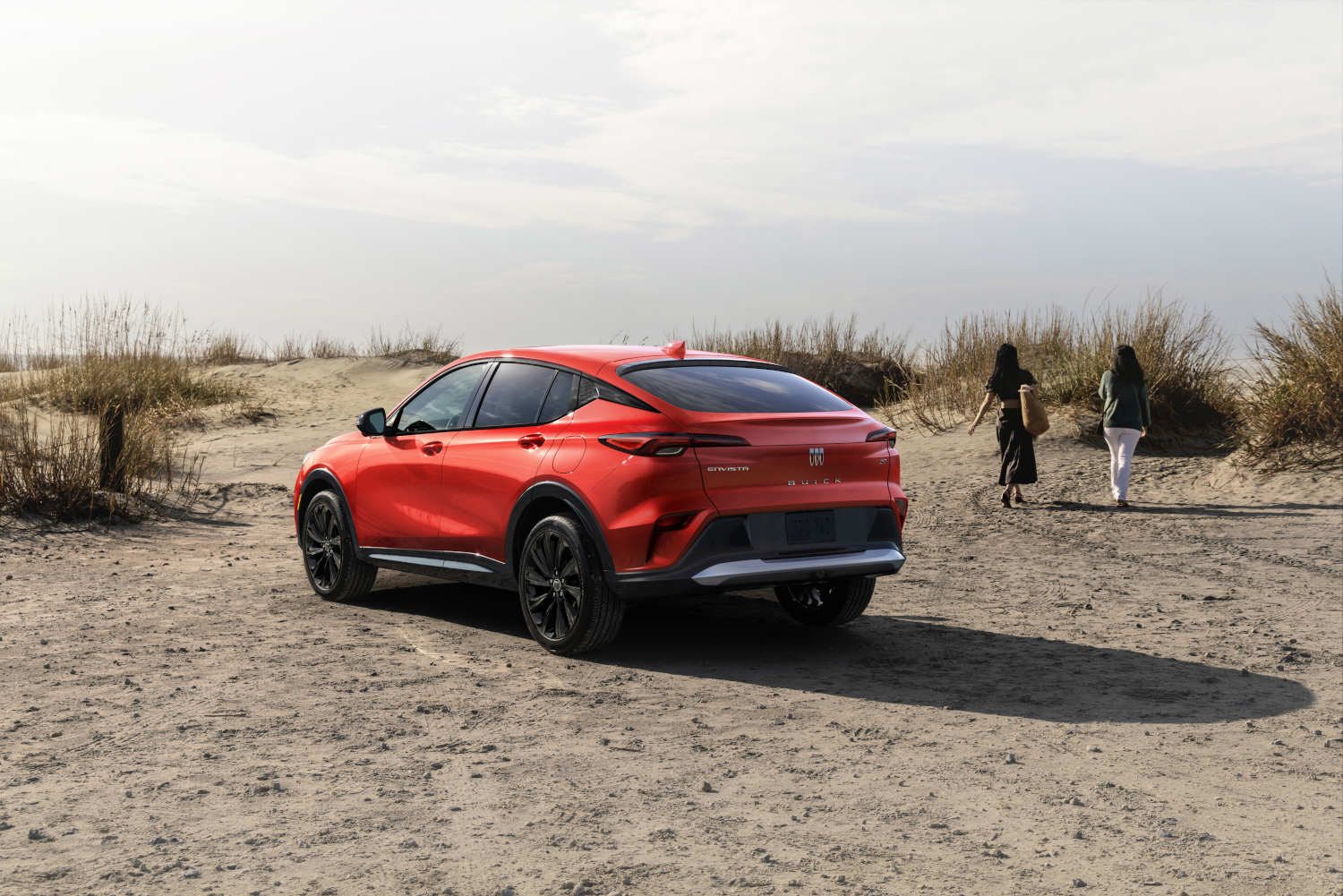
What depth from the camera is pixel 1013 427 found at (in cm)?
1539

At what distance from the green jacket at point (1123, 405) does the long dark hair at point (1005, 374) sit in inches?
40.9

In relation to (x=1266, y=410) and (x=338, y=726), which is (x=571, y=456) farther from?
(x=1266, y=410)

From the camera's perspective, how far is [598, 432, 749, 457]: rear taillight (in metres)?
6.50

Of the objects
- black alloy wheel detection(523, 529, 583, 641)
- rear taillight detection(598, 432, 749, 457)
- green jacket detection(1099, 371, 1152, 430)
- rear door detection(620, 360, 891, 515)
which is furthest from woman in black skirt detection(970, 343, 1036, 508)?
rear taillight detection(598, 432, 749, 457)

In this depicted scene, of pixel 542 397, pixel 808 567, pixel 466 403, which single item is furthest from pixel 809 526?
pixel 466 403

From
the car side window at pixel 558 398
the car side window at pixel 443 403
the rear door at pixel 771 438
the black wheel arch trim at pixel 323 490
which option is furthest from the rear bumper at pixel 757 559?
the black wheel arch trim at pixel 323 490

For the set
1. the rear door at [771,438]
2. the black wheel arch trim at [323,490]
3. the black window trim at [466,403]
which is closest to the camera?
the rear door at [771,438]

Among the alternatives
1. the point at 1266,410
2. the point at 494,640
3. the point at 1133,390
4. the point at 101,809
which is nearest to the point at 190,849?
the point at 101,809

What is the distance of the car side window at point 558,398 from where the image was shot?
7.20 meters

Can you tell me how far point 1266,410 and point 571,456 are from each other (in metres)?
13.2

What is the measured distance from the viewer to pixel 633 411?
6.73 metres

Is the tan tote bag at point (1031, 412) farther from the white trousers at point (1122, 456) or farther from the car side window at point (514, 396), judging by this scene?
the car side window at point (514, 396)

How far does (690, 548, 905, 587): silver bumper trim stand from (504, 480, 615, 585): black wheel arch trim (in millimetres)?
550

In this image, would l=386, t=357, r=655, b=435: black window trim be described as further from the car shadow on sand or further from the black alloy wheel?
the car shadow on sand
